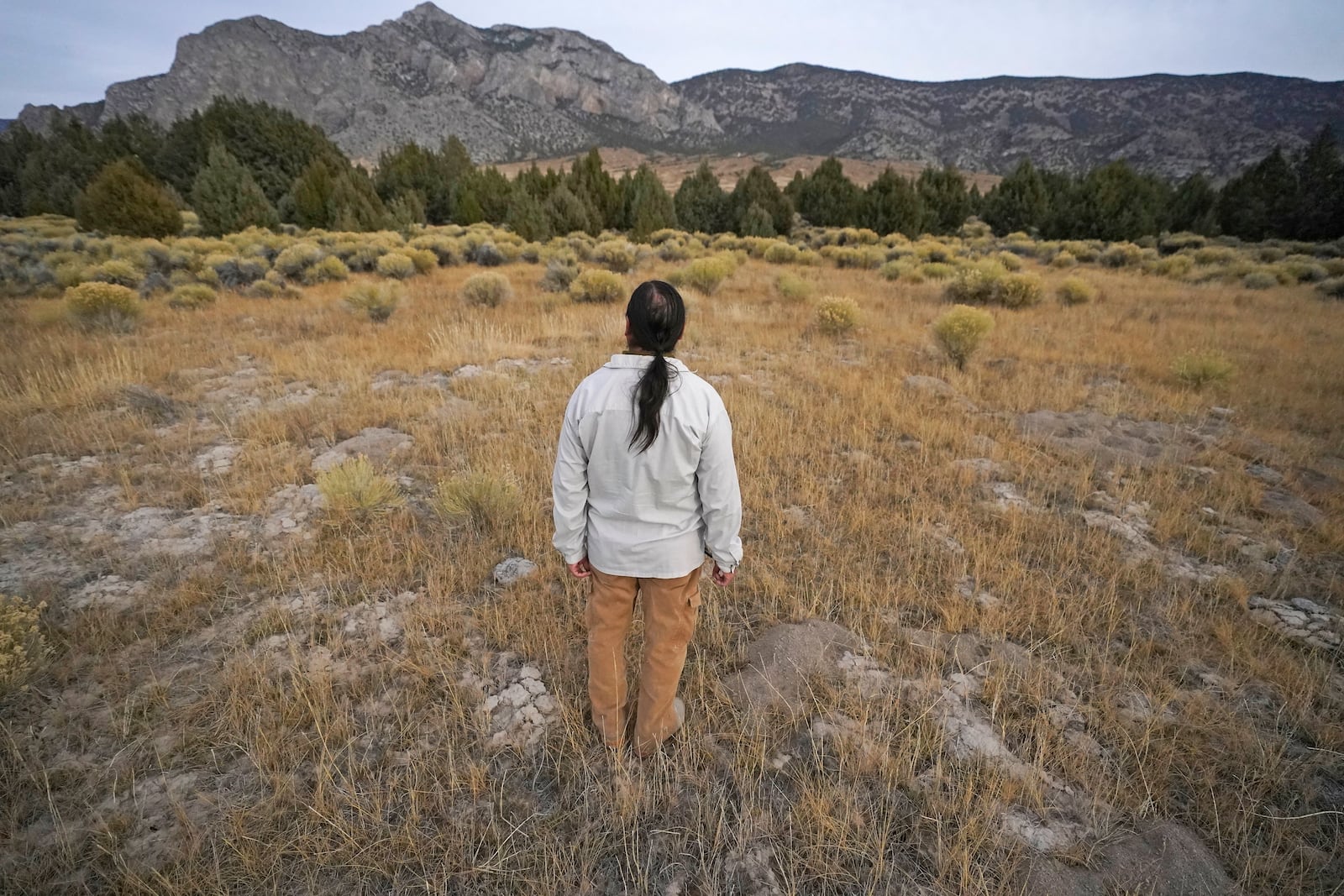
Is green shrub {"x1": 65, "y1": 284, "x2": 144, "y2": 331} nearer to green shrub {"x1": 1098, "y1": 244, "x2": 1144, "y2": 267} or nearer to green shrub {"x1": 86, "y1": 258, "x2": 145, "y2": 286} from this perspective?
green shrub {"x1": 86, "y1": 258, "x2": 145, "y2": 286}

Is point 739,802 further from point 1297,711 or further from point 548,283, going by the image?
point 548,283

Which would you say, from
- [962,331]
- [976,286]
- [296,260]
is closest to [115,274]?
[296,260]

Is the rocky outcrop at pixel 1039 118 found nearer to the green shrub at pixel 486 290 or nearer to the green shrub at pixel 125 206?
the green shrub at pixel 486 290

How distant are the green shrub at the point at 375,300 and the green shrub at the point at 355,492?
6346 millimetres

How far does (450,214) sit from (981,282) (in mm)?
27916

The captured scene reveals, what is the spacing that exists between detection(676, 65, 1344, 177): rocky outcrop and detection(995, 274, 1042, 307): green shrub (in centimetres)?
9130

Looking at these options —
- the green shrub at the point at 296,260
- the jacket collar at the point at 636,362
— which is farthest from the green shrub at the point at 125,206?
the jacket collar at the point at 636,362

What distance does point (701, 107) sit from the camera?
157 meters

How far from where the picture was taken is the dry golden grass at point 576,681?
72.0 inches

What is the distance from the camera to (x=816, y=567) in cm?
340

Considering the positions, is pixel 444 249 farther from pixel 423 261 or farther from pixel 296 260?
pixel 296 260

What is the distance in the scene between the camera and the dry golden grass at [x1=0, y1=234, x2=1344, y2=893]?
183 cm

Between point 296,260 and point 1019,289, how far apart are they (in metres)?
16.8

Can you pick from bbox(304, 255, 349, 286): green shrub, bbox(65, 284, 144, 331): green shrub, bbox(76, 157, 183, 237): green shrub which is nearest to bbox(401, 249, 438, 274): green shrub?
bbox(304, 255, 349, 286): green shrub
